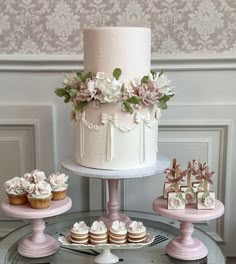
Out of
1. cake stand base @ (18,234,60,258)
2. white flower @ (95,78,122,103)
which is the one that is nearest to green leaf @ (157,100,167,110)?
white flower @ (95,78,122,103)

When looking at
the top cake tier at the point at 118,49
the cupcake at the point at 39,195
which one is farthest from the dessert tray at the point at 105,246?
the top cake tier at the point at 118,49

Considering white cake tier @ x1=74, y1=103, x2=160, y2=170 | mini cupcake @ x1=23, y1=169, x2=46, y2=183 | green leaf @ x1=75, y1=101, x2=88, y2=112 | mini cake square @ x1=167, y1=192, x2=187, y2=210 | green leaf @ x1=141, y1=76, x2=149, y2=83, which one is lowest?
mini cake square @ x1=167, y1=192, x2=187, y2=210

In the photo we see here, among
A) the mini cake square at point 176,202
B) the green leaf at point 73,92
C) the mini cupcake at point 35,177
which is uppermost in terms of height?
the green leaf at point 73,92

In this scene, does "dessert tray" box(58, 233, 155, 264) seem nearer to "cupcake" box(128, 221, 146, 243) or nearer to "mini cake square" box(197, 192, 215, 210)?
"cupcake" box(128, 221, 146, 243)

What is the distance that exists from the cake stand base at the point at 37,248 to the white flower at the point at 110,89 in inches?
16.7

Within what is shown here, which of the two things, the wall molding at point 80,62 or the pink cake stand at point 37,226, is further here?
the wall molding at point 80,62

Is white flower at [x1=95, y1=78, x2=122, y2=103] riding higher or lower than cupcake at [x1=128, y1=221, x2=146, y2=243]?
higher

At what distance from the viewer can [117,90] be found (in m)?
1.16

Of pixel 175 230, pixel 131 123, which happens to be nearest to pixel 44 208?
pixel 131 123

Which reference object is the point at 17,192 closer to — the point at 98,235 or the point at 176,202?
the point at 98,235

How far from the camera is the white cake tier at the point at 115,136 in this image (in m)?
1.19

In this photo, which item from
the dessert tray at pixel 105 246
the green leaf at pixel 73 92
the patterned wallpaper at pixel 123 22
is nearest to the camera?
the dessert tray at pixel 105 246

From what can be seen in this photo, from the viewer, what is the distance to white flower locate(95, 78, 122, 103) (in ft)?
3.79

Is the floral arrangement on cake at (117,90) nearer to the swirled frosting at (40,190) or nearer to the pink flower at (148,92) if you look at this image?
the pink flower at (148,92)
